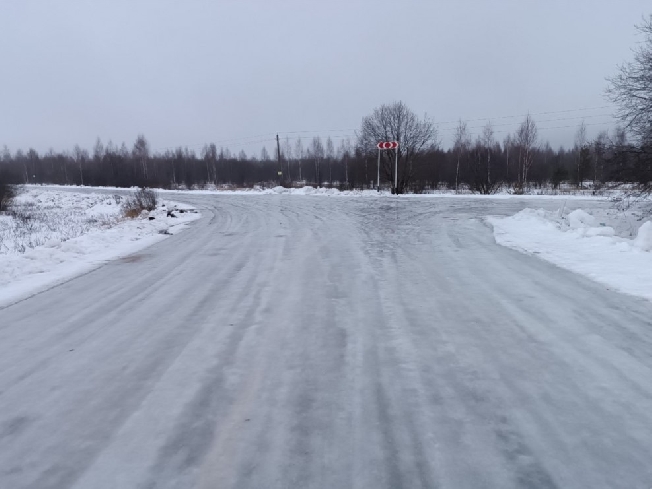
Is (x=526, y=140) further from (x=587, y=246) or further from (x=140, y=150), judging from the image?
(x=140, y=150)

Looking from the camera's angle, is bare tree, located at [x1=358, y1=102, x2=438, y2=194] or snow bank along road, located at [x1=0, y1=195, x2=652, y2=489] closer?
snow bank along road, located at [x1=0, y1=195, x2=652, y2=489]

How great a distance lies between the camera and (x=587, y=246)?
32.8ft

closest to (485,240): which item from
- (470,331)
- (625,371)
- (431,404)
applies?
(470,331)

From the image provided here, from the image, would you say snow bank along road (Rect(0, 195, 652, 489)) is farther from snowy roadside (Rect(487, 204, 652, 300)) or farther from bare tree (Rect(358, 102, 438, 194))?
bare tree (Rect(358, 102, 438, 194))

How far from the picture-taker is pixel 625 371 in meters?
3.97

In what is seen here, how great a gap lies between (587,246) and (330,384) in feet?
28.2

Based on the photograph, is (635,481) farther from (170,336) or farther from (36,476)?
(170,336)

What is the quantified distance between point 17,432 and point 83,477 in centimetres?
91

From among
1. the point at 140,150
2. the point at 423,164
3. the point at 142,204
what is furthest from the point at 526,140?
the point at 140,150

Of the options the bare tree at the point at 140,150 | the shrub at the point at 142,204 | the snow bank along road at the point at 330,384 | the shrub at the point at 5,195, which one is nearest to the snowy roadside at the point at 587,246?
the snow bank along road at the point at 330,384

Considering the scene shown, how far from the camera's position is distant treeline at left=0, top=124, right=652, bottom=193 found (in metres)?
Answer: 18.4

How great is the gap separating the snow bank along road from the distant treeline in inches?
541

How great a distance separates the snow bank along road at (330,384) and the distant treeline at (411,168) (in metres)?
13.7

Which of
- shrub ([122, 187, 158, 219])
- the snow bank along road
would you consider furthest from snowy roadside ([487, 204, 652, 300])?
shrub ([122, 187, 158, 219])
